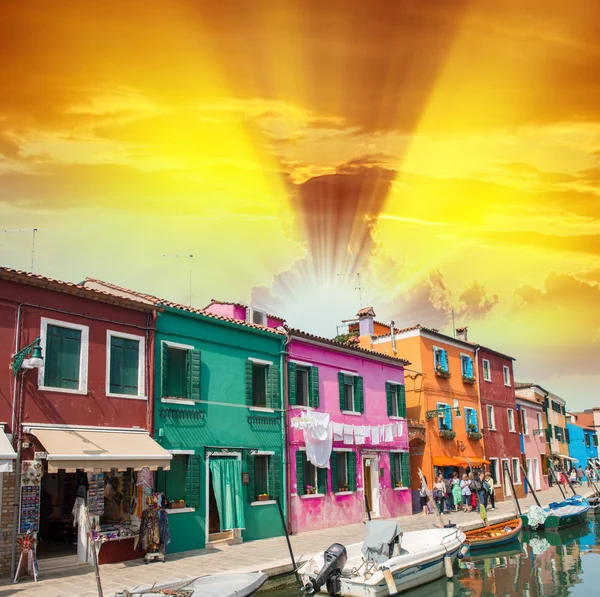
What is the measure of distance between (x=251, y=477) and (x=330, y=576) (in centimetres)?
648

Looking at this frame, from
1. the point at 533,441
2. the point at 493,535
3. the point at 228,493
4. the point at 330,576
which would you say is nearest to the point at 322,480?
the point at 228,493

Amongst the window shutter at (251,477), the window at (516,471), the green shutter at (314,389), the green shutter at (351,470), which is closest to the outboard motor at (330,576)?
the window shutter at (251,477)

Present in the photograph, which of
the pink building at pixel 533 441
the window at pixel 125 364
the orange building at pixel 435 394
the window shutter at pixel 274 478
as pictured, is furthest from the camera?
the pink building at pixel 533 441

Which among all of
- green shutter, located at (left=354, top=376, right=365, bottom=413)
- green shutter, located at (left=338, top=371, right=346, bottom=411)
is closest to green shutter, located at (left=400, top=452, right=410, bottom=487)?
green shutter, located at (left=354, top=376, right=365, bottom=413)

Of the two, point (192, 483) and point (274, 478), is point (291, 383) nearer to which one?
point (274, 478)

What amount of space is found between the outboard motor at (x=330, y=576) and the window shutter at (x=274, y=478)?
639 centimetres

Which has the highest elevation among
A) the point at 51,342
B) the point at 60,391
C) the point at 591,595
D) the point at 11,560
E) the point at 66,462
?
the point at 51,342

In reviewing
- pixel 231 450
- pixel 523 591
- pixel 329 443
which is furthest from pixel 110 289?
pixel 523 591

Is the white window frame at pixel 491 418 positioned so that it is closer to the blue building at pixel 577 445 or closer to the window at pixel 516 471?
the window at pixel 516 471

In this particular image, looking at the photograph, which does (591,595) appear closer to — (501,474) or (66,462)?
(66,462)

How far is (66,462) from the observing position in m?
14.1

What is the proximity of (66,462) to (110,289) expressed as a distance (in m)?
6.57

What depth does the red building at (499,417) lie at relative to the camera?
3628 cm

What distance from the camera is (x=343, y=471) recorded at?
2455cm
